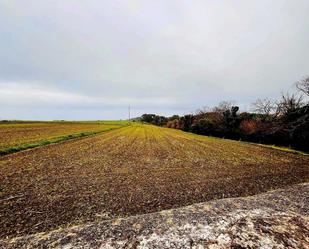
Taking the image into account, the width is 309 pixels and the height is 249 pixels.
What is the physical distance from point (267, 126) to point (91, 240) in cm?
3988

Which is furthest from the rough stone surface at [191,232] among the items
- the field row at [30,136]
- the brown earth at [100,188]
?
the field row at [30,136]

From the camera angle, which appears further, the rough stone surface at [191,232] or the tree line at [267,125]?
the tree line at [267,125]

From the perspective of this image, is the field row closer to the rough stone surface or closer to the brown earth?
the brown earth

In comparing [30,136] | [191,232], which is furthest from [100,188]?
[30,136]

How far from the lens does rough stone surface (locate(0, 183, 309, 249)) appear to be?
274 cm

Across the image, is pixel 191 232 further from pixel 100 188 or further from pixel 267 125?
pixel 267 125

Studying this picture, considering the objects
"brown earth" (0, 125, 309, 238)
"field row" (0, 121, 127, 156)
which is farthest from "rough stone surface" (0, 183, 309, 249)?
"field row" (0, 121, 127, 156)

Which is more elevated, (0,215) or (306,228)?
(306,228)

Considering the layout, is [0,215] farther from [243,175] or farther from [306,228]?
[243,175]

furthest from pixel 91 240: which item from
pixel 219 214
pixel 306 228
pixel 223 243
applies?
pixel 306 228

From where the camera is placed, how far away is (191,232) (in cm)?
301

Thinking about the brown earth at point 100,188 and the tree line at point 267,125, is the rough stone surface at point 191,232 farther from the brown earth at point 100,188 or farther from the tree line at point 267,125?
the tree line at point 267,125

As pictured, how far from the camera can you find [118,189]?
969 centimetres

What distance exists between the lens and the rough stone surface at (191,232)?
Result: 2738 mm
